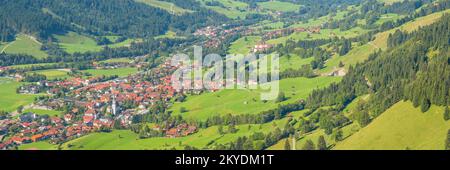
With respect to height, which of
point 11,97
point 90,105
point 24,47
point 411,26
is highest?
point 411,26

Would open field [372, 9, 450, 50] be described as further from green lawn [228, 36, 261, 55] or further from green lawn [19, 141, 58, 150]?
green lawn [19, 141, 58, 150]

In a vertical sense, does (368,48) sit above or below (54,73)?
above

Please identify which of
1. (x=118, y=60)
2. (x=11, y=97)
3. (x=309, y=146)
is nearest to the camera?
(x=309, y=146)

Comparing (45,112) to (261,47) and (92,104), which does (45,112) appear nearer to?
(92,104)

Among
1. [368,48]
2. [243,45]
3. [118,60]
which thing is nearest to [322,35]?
[243,45]
